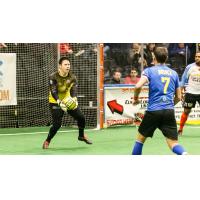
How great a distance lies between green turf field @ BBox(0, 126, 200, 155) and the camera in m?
12.4

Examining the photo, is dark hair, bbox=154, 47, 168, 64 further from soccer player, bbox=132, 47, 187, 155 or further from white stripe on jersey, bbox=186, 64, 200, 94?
white stripe on jersey, bbox=186, 64, 200, 94

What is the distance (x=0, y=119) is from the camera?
16.6 meters

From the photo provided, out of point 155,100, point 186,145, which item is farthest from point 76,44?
point 155,100

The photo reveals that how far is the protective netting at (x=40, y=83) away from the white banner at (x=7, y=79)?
394 millimetres

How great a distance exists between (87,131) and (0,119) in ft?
7.60

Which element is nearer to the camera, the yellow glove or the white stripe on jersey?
the yellow glove

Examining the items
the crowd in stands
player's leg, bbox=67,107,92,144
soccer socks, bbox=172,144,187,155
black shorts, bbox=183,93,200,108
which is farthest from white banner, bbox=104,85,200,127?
soccer socks, bbox=172,144,187,155

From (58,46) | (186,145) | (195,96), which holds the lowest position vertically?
(186,145)

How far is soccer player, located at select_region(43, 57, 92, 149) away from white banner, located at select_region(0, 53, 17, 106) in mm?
3807

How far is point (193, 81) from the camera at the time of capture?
49.1 feet

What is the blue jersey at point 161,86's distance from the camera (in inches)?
377

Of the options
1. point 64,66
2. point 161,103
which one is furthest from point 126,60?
point 161,103

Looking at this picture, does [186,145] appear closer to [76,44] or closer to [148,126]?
[148,126]

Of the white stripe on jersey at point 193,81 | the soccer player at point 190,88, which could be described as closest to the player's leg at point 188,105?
the soccer player at point 190,88
